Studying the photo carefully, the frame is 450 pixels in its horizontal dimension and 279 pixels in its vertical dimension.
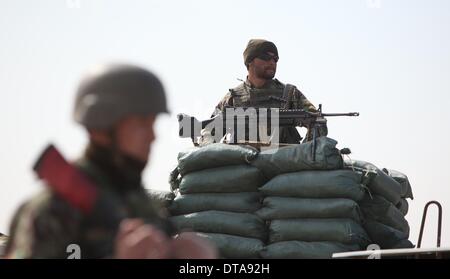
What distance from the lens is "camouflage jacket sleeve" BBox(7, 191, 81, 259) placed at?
3.83 feet

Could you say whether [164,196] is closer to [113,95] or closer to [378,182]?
[378,182]

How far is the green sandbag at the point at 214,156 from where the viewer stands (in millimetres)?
6090

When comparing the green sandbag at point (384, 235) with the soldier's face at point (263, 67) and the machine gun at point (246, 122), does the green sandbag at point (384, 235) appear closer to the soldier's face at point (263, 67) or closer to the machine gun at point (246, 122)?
the machine gun at point (246, 122)

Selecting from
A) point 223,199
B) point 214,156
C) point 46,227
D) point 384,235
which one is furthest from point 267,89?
point 46,227

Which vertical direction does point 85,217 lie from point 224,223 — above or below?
above

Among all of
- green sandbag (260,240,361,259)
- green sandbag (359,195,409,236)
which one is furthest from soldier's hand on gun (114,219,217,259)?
green sandbag (359,195,409,236)

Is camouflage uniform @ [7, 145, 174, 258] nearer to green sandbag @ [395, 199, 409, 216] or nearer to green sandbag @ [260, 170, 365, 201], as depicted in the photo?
green sandbag @ [260, 170, 365, 201]

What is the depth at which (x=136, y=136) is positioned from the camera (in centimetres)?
127

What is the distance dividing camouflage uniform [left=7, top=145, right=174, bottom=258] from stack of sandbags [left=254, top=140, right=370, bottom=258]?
14.3 feet

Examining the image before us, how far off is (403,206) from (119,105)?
19.2ft

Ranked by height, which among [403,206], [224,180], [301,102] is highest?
[301,102]

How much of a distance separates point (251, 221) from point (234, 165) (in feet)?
1.57

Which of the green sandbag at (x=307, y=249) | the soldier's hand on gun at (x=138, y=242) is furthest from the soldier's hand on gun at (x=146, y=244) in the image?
the green sandbag at (x=307, y=249)
